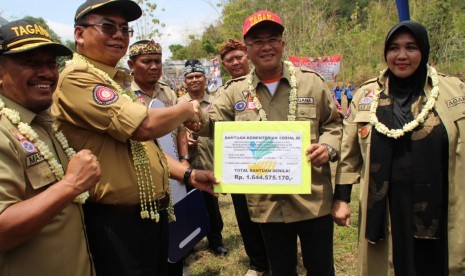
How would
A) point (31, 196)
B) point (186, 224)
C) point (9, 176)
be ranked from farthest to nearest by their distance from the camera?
point (186, 224) → point (31, 196) → point (9, 176)

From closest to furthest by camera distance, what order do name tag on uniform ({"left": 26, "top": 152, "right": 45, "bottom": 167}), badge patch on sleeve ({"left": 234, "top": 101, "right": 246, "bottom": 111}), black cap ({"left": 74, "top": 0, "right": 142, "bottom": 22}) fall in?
name tag on uniform ({"left": 26, "top": 152, "right": 45, "bottom": 167}) < black cap ({"left": 74, "top": 0, "right": 142, "bottom": 22}) < badge patch on sleeve ({"left": 234, "top": 101, "right": 246, "bottom": 111})

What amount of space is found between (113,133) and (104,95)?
204 mm

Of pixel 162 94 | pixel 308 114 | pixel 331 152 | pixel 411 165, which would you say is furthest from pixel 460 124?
pixel 162 94

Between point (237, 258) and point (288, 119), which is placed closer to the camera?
point (288, 119)

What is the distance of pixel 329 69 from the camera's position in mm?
17578

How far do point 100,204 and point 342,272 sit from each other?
110 inches

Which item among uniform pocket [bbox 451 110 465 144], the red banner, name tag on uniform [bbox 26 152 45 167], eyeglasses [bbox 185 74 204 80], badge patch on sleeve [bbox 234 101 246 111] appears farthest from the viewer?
the red banner

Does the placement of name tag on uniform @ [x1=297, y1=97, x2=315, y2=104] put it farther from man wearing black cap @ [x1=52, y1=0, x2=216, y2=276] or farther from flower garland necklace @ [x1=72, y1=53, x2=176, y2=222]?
flower garland necklace @ [x1=72, y1=53, x2=176, y2=222]

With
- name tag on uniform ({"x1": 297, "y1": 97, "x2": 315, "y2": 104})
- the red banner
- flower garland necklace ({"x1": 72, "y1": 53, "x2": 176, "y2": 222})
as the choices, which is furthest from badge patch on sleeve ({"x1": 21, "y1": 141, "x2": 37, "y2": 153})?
the red banner

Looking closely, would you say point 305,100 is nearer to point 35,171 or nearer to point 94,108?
point 94,108

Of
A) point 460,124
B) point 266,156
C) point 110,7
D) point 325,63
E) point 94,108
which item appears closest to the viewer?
point 94,108

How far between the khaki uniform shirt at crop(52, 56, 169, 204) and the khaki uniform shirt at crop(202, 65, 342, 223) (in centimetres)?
80

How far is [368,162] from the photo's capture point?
8.12 feet

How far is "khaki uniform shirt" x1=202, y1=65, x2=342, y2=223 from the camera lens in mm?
2619
